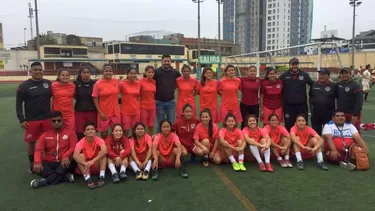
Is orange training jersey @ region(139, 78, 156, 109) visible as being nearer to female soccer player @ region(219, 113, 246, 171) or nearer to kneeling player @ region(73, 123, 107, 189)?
kneeling player @ region(73, 123, 107, 189)

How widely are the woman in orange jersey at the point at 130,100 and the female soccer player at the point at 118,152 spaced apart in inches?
27.9

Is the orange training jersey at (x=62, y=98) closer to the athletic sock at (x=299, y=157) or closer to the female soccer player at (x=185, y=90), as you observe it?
the female soccer player at (x=185, y=90)

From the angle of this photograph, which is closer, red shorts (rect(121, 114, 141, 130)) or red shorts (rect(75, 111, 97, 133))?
red shorts (rect(75, 111, 97, 133))

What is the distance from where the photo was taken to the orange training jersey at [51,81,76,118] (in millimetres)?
5016

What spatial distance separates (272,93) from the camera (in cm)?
584

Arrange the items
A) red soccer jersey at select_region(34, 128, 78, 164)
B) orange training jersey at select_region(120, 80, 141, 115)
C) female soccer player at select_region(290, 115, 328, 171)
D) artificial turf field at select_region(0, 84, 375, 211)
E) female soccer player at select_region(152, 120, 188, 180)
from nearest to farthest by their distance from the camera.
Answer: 1. artificial turf field at select_region(0, 84, 375, 211)
2. red soccer jersey at select_region(34, 128, 78, 164)
3. female soccer player at select_region(152, 120, 188, 180)
4. female soccer player at select_region(290, 115, 328, 171)
5. orange training jersey at select_region(120, 80, 141, 115)

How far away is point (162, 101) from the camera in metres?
5.96

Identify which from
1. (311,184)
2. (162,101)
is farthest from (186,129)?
(311,184)

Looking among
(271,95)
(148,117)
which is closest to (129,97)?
(148,117)

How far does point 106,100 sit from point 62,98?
681 mm

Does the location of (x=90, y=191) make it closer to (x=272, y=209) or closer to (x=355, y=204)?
(x=272, y=209)

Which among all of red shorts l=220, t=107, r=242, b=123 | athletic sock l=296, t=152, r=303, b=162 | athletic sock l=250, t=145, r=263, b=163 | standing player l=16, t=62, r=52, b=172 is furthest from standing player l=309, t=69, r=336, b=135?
standing player l=16, t=62, r=52, b=172

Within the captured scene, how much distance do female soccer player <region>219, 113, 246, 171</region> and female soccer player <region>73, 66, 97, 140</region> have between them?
2205mm

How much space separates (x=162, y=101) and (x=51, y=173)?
232 centimetres
